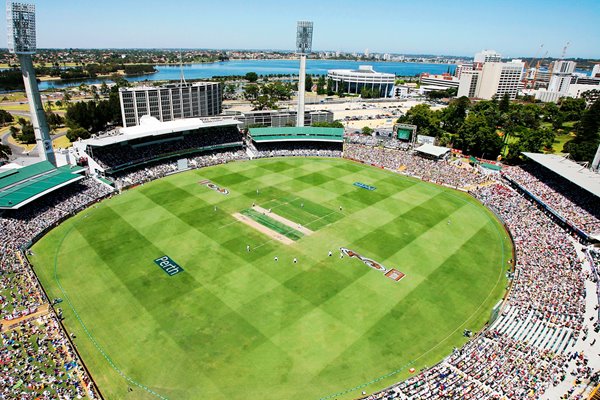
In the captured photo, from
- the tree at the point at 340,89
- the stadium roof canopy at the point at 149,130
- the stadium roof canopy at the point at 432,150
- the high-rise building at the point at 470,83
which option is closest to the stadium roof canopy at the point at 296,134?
the stadium roof canopy at the point at 149,130

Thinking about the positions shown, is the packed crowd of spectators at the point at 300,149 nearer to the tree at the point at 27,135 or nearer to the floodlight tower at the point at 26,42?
the floodlight tower at the point at 26,42

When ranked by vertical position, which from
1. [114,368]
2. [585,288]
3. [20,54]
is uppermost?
[20,54]

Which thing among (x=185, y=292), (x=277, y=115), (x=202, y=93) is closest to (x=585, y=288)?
(x=185, y=292)

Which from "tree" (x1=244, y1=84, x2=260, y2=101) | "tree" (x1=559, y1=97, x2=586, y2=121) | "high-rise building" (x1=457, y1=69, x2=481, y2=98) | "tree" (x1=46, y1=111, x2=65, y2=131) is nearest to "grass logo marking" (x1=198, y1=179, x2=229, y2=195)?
"tree" (x1=46, y1=111, x2=65, y2=131)

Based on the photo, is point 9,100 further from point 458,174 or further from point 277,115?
point 458,174

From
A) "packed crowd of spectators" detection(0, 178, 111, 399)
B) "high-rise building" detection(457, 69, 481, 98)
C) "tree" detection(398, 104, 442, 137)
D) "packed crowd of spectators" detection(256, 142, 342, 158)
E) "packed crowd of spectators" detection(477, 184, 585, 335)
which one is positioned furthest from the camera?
"high-rise building" detection(457, 69, 481, 98)

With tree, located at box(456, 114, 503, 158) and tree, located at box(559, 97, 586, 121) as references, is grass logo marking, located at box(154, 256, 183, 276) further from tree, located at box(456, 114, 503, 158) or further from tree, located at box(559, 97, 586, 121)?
tree, located at box(559, 97, 586, 121)
